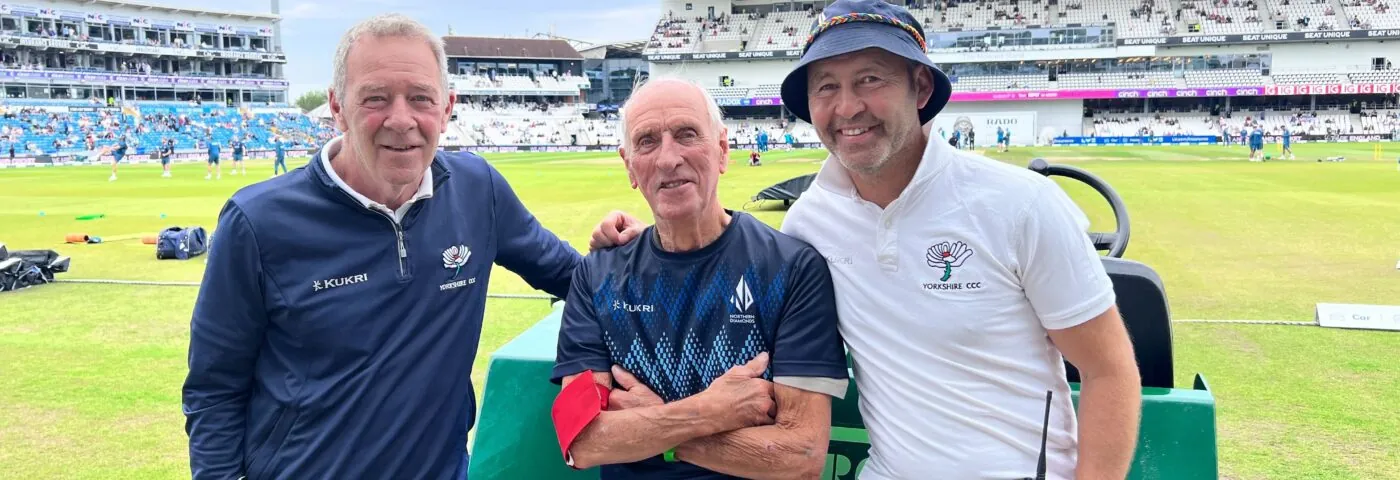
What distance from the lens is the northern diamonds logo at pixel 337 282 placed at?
8.21 feet

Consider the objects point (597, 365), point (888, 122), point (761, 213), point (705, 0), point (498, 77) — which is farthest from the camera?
point (498, 77)

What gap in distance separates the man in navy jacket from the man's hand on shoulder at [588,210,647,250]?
0.47m

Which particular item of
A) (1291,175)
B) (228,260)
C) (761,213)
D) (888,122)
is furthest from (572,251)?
(1291,175)

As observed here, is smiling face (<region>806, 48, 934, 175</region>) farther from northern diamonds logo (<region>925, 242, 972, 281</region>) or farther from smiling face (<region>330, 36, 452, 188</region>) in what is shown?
smiling face (<region>330, 36, 452, 188</region>)

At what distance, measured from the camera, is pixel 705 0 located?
78688mm

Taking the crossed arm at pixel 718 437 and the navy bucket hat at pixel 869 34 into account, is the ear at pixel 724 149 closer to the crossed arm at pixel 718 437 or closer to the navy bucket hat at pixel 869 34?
the navy bucket hat at pixel 869 34

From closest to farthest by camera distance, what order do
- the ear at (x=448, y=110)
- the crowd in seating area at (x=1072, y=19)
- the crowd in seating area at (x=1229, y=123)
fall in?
the ear at (x=448, y=110) → the crowd in seating area at (x=1229, y=123) → the crowd in seating area at (x=1072, y=19)

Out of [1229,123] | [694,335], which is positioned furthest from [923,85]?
[1229,123]

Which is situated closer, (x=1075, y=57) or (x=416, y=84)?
(x=416, y=84)

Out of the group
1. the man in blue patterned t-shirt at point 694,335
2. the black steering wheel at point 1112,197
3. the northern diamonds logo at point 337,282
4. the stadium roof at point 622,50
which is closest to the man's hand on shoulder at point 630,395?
the man in blue patterned t-shirt at point 694,335

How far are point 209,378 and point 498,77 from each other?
297ft

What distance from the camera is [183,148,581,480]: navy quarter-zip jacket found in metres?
2.43

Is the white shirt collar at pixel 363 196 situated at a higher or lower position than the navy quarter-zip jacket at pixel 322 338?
higher

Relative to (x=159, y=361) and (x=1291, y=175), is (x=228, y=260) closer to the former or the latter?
(x=159, y=361)
